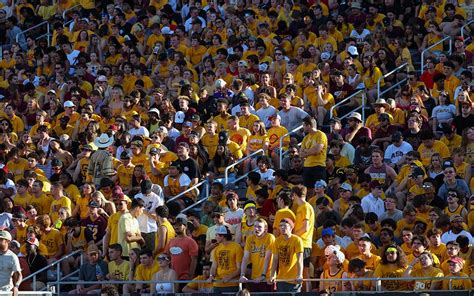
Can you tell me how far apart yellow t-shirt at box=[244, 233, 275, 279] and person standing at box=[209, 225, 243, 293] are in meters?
0.22

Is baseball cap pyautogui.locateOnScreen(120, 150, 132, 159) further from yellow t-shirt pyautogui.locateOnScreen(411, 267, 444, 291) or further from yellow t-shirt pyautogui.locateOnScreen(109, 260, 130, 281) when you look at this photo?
yellow t-shirt pyautogui.locateOnScreen(411, 267, 444, 291)

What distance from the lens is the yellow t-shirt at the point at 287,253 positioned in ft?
65.2

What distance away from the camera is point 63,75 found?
29.3 m

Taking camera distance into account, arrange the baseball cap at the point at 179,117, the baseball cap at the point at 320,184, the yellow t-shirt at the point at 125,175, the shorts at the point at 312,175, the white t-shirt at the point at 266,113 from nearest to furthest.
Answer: the baseball cap at the point at 320,184 < the shorts at the point at 312,175 < the yellow t-shirt at the point at 125,175 < the white t-shirt at the point at 266,113 < the baseball cap at the point at 179,117

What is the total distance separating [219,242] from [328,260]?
156 cm

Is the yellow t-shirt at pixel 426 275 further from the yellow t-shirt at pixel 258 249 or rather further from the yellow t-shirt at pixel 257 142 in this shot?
the yellow t-shirt at pixel 257 142

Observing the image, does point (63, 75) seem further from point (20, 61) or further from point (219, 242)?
point (219, 242)

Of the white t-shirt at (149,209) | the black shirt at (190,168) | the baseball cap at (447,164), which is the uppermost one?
the black shirt at (190,168)

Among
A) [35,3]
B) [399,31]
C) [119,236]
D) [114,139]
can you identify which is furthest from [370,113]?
[35,3]

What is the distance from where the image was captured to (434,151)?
2303 cm

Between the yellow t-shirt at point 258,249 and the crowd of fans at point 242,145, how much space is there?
24 mm

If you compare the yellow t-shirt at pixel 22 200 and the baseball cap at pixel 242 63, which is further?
the baseball cap at pixel 242 63

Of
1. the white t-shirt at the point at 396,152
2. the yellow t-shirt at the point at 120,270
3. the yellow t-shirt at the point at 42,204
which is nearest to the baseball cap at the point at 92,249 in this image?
the yellow t-shirt at the point at 120,270

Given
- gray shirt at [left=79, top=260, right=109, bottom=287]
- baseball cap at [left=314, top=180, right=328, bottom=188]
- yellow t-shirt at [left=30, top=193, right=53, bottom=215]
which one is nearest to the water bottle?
gray shirt at [left=79, top=260, right=109, bottom=287]
